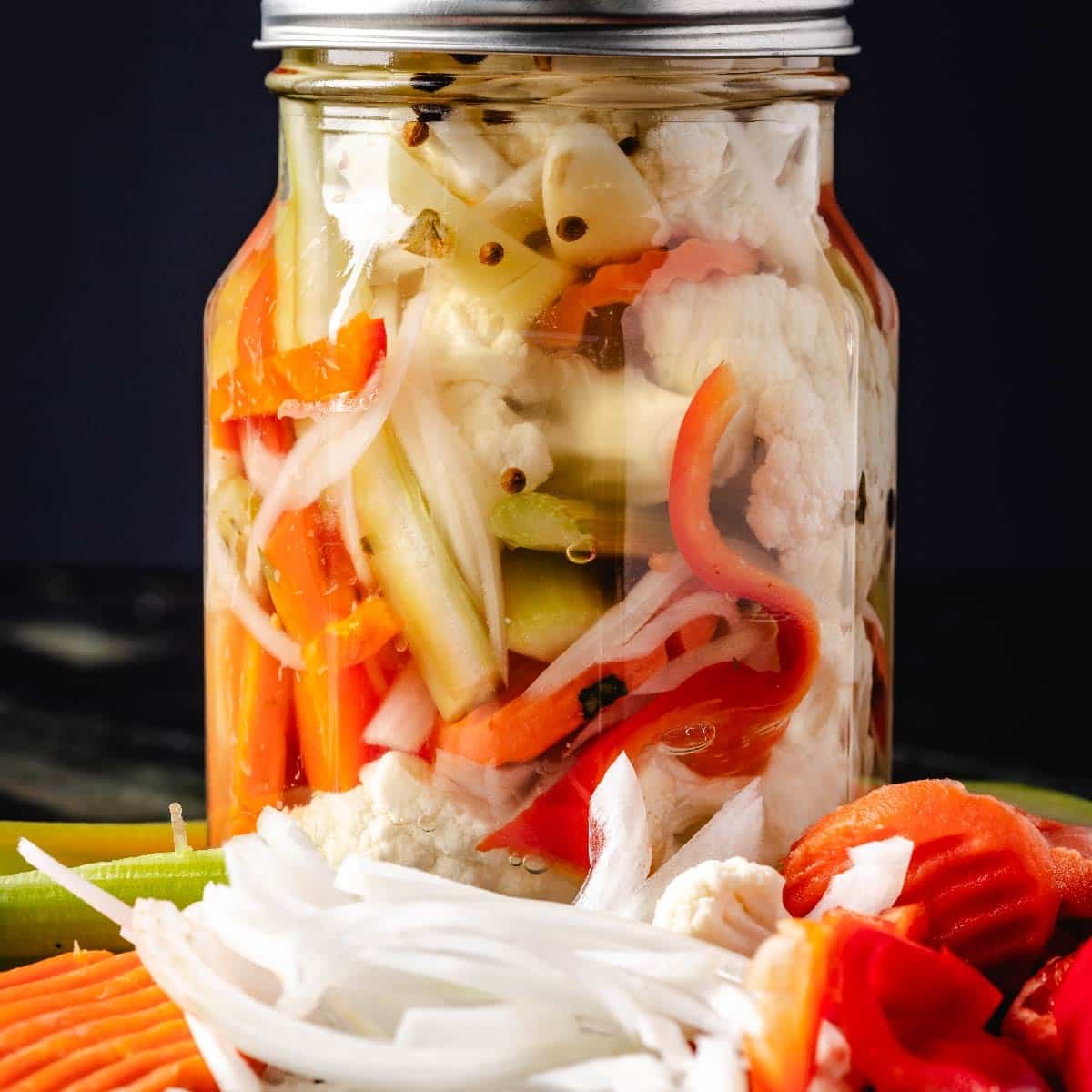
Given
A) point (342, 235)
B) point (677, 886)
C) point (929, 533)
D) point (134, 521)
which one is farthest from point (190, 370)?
point (677, 886)

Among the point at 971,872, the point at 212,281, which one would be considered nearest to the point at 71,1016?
the point at 971,872

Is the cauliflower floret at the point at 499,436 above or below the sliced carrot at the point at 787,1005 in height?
above

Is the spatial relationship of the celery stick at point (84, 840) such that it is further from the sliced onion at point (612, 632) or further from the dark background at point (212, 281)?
the dark background at point (212, 281)

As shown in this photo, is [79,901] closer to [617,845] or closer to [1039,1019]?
[617,845]

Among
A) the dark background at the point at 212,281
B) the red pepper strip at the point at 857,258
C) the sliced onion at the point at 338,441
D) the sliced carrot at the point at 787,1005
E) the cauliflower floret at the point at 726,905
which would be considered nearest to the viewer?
the sliced carrot at the point at 787,1005

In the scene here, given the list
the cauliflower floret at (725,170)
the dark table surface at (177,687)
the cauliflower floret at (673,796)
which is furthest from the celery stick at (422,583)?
the dark table surface at (177,687)

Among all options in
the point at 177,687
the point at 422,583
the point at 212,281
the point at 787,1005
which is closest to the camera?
the point at 787,1005
